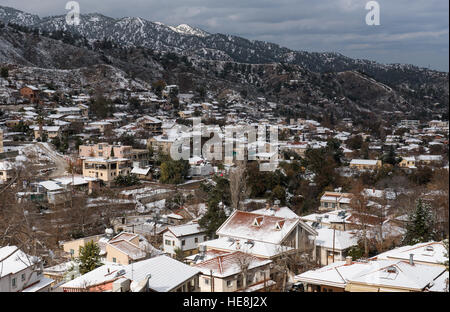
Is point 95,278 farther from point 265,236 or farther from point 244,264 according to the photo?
point 265,236

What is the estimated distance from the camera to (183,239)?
10.0m

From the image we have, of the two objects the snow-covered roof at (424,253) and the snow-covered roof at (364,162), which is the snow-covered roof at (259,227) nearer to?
the snow-covered roof at (424,253)

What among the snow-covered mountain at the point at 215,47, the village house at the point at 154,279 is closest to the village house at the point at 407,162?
the village house at the point at 154,279

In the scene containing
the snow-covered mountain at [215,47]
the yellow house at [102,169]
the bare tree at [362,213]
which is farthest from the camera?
the snow-covered mountain at [215,47]

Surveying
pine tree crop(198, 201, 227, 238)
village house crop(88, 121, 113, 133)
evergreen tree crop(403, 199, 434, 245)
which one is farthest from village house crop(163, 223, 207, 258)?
village house crop(88, 121, 113, 133)

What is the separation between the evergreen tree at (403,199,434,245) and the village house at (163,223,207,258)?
4184 millimetres

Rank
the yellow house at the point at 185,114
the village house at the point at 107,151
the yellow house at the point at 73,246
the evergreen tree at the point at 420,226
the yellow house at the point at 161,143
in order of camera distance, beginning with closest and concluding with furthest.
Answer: the evergreen tree at the point at 420,226, the yellow house at the point at 73,246, the village house at the point at 107,151, the yellow house at the point at 161,143, the yellow house at the point at 185,114

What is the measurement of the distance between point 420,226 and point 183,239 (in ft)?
15.0

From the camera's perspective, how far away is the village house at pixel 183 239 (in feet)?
32.6

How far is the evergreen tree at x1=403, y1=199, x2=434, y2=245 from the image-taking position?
7930mm

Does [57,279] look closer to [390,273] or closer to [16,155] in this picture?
[390,273]

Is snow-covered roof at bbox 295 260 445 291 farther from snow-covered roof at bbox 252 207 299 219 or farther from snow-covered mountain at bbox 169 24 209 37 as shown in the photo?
snow-covered mountain at bbox 169 24 209 37

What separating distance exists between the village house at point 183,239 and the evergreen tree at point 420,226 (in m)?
4.18
